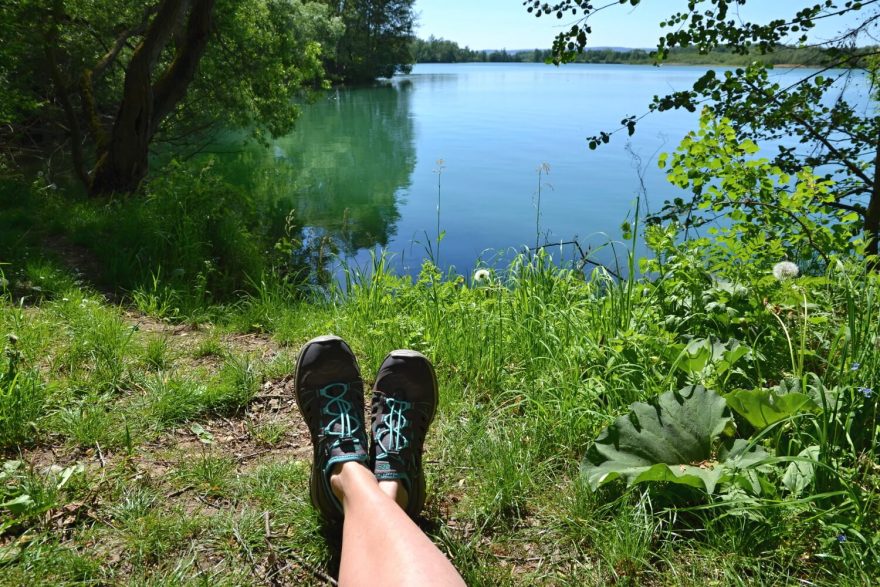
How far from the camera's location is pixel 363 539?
1.28 metres

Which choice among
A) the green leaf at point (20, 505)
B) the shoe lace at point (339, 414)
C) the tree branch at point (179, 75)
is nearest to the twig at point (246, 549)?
the shoe lace at point (339, 414)

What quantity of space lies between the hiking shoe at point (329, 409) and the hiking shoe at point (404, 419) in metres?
0.05

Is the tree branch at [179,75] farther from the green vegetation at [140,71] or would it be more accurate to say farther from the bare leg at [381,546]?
the bare leg at [381,546]

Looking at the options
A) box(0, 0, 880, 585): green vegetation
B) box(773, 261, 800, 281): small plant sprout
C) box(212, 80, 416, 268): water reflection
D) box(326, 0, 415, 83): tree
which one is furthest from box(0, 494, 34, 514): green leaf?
box(326, 0, 415, 83): tree

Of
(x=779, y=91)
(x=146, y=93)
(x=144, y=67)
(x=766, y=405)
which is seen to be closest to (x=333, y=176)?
(x=146, y=93)

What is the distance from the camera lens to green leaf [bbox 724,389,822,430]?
4.98ft

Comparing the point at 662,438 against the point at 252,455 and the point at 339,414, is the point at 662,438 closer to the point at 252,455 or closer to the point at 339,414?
the point at 339,414

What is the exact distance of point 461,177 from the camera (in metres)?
12.8

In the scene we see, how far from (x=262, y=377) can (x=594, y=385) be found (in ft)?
4.28

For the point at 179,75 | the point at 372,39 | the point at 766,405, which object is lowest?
the point at 766,405

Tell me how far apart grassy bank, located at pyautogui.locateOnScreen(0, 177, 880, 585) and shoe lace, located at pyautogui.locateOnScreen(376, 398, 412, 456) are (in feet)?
0.67

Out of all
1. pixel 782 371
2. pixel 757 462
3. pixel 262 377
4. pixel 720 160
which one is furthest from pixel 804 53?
pixel 262 377

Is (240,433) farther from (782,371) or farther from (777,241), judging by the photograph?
(777,241)

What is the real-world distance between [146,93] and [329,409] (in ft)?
19.7
